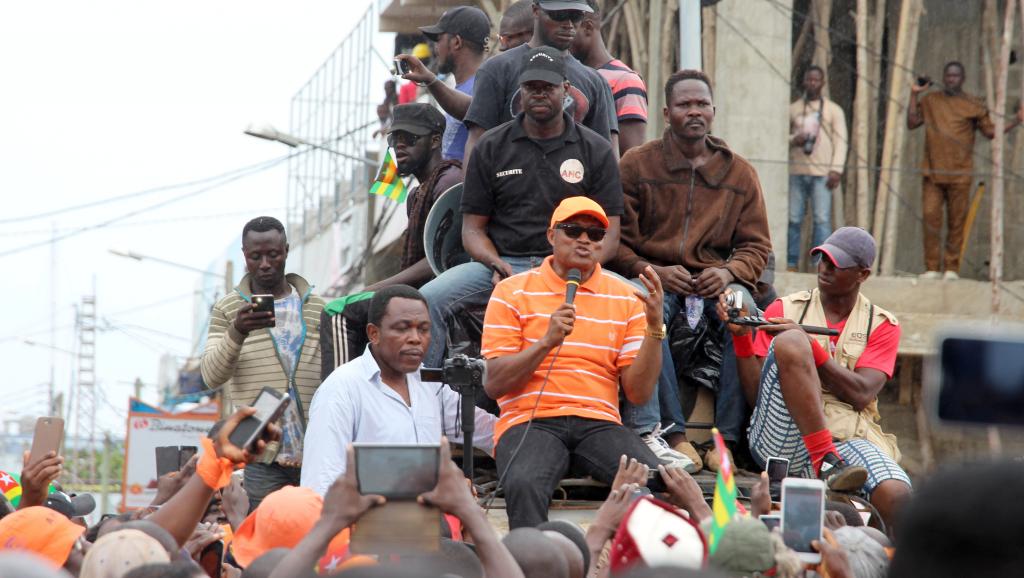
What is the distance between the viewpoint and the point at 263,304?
7.40 meters

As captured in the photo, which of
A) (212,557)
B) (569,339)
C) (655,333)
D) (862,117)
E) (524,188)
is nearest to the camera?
(212,557)

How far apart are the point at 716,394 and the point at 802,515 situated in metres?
3.39

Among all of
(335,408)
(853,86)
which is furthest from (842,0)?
(335,408)

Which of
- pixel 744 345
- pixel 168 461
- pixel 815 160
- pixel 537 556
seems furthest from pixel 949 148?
pixel 537 556

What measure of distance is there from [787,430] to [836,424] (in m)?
0.24

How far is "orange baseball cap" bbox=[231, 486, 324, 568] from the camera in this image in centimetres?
486

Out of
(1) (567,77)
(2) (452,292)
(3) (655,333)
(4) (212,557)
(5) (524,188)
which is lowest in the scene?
(4) (212,557)

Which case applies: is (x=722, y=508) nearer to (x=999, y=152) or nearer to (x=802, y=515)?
(x=802, y=515)

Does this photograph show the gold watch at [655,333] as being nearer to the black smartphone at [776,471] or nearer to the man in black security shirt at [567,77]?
the black smartphone at [776,471]

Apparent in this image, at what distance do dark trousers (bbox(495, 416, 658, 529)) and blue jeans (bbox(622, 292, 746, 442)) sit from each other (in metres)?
0.56

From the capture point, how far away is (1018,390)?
2.94 m

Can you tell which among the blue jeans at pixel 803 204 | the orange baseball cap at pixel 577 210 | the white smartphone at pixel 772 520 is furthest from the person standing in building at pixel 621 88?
the blue jeans at pixel 803 204

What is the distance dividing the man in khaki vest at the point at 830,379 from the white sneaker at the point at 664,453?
1.39 feet

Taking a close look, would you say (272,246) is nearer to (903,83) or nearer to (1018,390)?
(1018,390)
